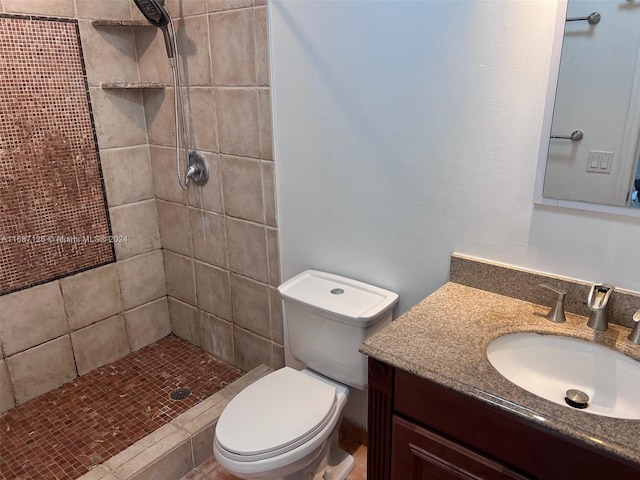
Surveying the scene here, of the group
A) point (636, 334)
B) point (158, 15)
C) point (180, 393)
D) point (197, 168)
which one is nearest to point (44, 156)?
point (197, 168)

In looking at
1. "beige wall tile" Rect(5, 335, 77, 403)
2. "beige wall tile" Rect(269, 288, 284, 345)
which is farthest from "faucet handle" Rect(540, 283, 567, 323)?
"beige wall tile" Rect(5, 335, 77, 403)

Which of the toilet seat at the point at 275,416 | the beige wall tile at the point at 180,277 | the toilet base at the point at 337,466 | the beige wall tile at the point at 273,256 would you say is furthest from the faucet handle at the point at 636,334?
the beige wall tile at the point at 180,277

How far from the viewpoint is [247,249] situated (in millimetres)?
2109

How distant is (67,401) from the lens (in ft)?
7.02

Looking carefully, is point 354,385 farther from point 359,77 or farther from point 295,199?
point 359,77

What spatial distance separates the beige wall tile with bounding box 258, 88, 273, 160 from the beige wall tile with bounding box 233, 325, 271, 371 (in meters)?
0.86

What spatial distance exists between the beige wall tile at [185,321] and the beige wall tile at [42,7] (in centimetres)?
144

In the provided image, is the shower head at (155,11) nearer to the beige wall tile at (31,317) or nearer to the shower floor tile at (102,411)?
the beige wall tile at (31,317)

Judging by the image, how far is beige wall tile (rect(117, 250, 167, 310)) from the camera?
2.41 m

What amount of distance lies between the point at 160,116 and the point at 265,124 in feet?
2.24

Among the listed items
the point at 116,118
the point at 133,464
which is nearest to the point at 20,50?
the point at 116,118

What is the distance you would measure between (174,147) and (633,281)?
1900 mm

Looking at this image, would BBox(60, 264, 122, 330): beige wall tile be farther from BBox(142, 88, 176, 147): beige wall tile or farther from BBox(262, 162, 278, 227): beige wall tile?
BBox(262, 162, 278, 227): beige wall tile

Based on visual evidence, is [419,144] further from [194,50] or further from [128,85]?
[128,85]
